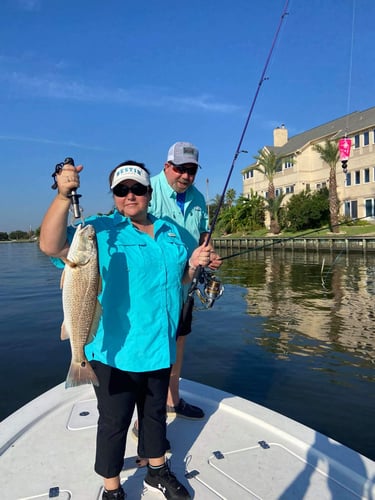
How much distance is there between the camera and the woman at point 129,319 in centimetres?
257

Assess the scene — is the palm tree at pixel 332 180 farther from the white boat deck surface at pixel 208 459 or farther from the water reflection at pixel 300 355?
the white boat deck surface at pixel 208 459

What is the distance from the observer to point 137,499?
2740 millimetres

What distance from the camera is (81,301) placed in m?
2.45

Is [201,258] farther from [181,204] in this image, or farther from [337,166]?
[337,166]

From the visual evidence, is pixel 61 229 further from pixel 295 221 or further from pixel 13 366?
pixel 295 221

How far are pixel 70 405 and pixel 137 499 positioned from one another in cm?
158

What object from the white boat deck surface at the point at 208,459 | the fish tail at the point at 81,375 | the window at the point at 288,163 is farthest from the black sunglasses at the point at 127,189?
the window at the point at 288,163

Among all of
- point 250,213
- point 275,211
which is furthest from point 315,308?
point 250,213

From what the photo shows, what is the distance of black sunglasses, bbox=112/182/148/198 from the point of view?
2713mm

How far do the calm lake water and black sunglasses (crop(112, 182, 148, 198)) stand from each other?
13.3 feet

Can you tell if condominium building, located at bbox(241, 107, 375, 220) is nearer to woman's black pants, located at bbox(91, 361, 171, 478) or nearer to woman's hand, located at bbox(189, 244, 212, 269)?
woman's hand, located at bbox(189, 244, 212, 269)

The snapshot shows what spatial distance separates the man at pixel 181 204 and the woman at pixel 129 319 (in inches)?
34.2

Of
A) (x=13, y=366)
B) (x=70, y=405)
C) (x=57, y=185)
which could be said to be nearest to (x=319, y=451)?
(x=70, y=405)

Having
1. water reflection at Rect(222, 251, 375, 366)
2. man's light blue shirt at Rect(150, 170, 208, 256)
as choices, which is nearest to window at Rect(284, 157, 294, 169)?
water reflection at Rect(222, 251, 375, 366)
